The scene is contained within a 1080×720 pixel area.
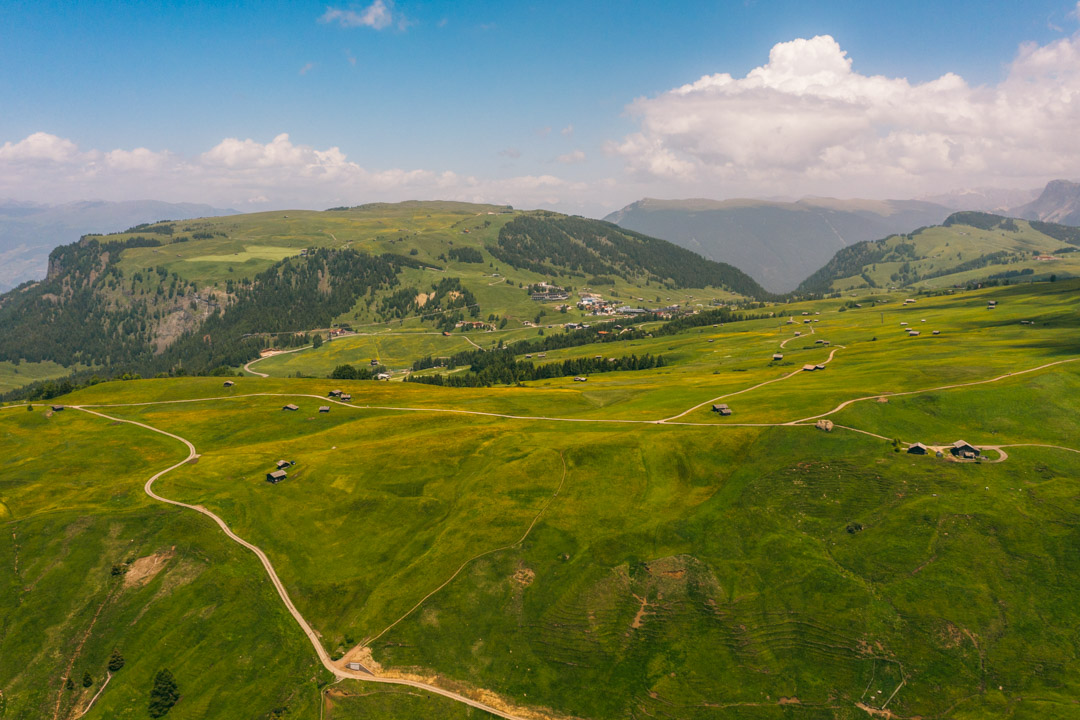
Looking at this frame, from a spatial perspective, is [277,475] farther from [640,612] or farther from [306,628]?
[640,612]

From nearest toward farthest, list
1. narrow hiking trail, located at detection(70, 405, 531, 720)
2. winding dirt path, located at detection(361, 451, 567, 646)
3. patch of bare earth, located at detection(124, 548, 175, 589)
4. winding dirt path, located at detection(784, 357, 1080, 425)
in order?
narrow hiking trail, located at detection(70, 405, 531, 720), winding dirt path, located at detection(361, 451, 567, 646), patch of bare earth, located at detection(124, 548, 175, 589), winding dirt path, located at detection(784, 357, 1080, 425)

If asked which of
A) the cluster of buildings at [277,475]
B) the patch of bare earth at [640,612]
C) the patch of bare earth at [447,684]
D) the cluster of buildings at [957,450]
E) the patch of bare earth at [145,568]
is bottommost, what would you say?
the patch of bare earth at [447,684]

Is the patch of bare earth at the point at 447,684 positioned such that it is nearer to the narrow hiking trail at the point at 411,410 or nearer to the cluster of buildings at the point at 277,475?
the narrow hiking trail at the point at 411,410

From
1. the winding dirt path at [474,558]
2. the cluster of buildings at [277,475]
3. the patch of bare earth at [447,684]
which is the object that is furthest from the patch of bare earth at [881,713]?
the cluster of buildings at [277,475]

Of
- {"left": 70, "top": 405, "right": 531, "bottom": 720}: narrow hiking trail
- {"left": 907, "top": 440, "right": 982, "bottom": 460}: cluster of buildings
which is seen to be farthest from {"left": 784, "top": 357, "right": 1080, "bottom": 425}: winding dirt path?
{"left": 70, "top": 405, "right": 531, "bottom": 720}: narrow hiking trail

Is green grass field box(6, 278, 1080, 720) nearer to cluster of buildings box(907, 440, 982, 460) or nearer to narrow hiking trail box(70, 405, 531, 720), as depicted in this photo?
narrow hiking trail box(70, 405, 531, 720)

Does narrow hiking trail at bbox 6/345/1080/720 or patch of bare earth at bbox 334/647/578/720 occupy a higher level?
narrow hiking trail at bbox 6/345/1080/720
